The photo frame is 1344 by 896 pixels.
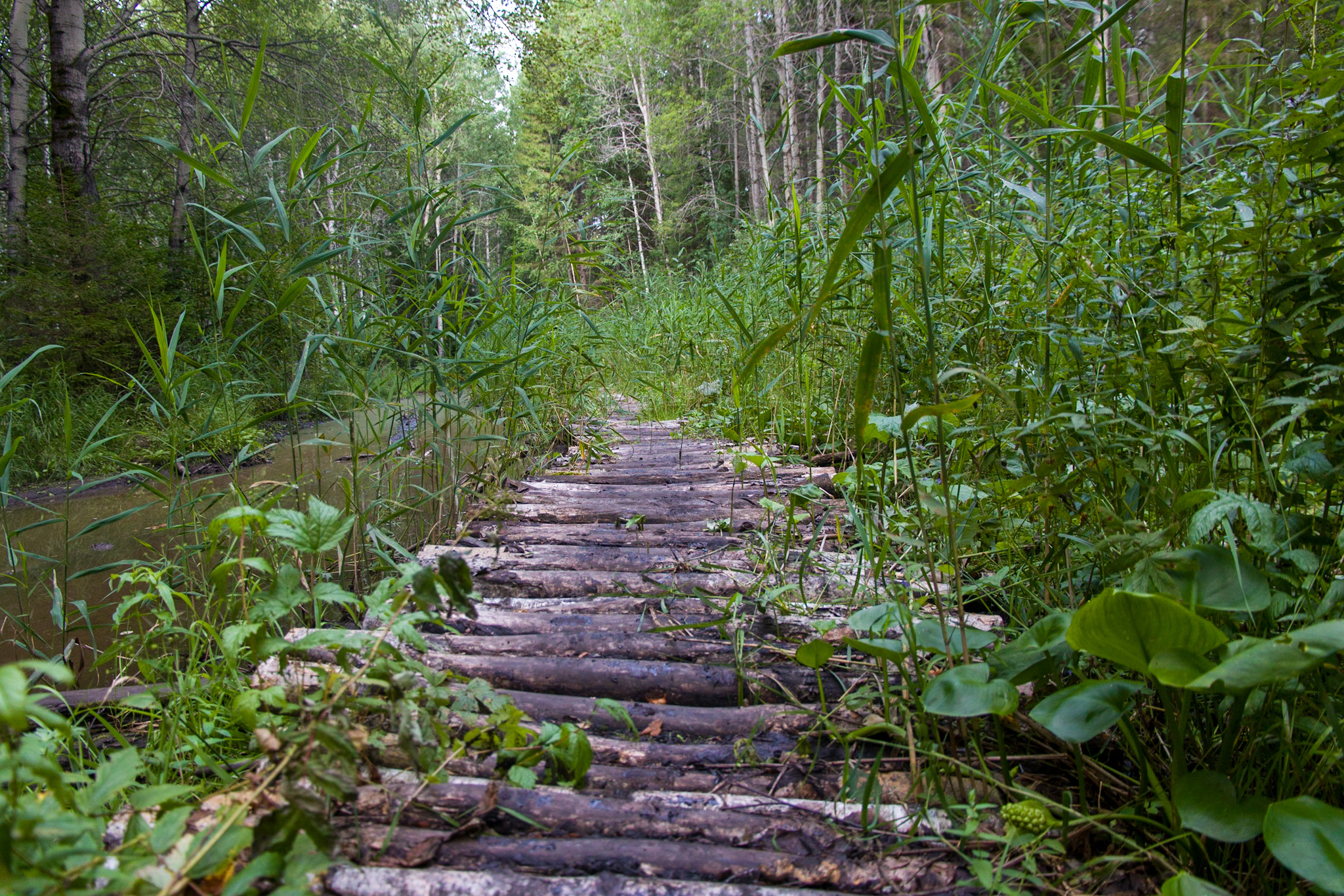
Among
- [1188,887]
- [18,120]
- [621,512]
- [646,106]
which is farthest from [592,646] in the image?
[646,106]

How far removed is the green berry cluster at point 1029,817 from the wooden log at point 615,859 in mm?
199

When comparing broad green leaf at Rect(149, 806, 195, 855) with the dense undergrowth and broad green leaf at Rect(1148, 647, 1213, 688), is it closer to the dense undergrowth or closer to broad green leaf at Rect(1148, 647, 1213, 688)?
the dense undergrowth

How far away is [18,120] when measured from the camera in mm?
6156

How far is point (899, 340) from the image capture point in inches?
95.1

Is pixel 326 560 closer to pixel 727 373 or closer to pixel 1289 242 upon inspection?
pixel 727 373

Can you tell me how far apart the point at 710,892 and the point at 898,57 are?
115 centimetres

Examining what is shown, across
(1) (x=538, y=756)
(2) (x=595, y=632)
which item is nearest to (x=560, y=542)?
(2) (x=595, y=632)

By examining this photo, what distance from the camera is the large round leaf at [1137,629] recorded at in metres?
0.81

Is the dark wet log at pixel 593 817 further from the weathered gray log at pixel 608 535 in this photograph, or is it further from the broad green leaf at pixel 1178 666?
the weathered gray log at pixel 608 535

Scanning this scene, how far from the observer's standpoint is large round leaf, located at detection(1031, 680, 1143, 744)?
2.86ft

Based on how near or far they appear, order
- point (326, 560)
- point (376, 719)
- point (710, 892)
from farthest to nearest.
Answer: point (326, 560), point (376, 719), point (710, 892)

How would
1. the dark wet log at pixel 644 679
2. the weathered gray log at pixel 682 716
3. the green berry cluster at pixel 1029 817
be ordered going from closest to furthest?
the green berry cluster at pixel 1029 817 → the weathered gray log at pixel 682 716 → the dark wet log at pixel 644 679

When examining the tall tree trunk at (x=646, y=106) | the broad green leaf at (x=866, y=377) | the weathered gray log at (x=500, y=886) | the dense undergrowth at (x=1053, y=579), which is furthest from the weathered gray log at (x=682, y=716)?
the tall tree trunk at (x=646, y=106)

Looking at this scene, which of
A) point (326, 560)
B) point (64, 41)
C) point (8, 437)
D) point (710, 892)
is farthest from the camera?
point (64, 41)
